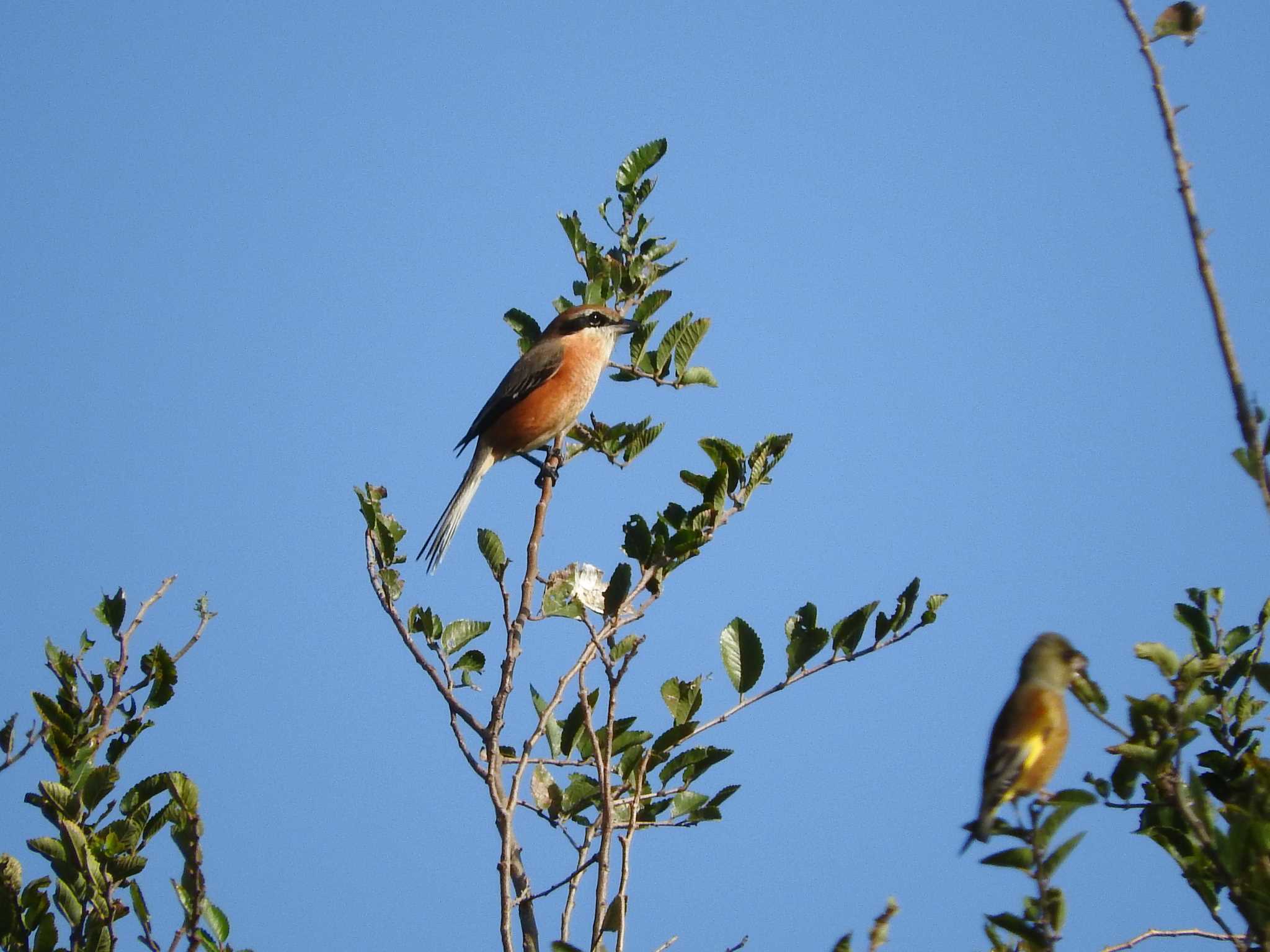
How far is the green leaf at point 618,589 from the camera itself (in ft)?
11.0

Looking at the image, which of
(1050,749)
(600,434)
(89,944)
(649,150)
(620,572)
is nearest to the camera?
(89,944)

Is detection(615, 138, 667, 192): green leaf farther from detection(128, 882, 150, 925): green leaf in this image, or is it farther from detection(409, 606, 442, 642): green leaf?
detection(128, 882, 150, 925): green leaf

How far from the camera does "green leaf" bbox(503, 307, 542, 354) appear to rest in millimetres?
4773

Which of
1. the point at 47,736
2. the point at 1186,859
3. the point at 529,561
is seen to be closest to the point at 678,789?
the point at 529,561

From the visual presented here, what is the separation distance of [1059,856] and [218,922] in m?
1.78

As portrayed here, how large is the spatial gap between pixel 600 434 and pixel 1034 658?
1.60 m

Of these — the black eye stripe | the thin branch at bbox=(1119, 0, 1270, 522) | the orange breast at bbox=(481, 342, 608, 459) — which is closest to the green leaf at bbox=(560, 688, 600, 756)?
the thin branch at bbox=(1119, 0, 1270, 522)

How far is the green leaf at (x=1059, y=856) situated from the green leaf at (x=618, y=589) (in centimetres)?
142

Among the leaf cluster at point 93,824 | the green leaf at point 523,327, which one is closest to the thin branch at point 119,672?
the leaf cluster at point 93,824

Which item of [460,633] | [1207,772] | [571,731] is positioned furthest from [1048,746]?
[460,633]

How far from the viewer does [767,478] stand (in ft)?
11.9

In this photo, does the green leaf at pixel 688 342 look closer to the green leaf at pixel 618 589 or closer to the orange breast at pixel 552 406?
the green leaf at pixel 618 589

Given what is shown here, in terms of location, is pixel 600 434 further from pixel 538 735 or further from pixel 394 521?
pixel 538 735

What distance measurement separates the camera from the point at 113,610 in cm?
338
